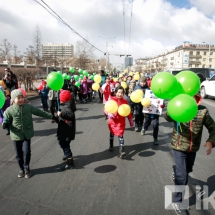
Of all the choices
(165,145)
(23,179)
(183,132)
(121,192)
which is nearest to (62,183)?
(23,179)

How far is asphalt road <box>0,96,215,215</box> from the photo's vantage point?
8.60 feet

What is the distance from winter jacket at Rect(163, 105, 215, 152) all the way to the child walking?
2217mm

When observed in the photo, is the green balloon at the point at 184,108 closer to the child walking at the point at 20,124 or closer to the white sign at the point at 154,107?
the child walking at the point at 20,124

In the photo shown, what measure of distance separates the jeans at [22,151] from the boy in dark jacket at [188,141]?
2463mm

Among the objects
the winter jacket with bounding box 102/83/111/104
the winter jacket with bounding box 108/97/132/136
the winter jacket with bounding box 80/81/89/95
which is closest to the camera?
the winter jacket with bounding box 108/97/132/136

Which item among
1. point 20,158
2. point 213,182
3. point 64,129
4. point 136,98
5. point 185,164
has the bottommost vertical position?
point 213,182

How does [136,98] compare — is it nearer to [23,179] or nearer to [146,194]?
[146,194]

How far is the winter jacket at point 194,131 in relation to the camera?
95.8 inches

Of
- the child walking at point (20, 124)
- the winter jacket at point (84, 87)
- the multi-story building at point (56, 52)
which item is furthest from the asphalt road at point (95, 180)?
the multi-story building at point (56, 52)

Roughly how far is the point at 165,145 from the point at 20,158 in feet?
11.4

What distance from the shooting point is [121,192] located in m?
2.94

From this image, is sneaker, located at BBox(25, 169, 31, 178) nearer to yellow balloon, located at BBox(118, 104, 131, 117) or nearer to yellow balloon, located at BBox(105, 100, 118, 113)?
yellow balloon, located at BBox(105, 100, 118, 113)

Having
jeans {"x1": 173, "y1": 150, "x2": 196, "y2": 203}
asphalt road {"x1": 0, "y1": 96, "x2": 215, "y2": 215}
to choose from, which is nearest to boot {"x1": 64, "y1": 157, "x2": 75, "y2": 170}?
asphalt road {"x1": 0, "y1": 96, "x2": 215, "y2": 215}

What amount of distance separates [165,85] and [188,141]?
2.65ft
